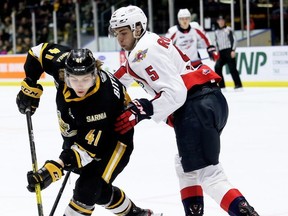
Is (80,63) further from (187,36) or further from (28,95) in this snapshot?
(187,36)

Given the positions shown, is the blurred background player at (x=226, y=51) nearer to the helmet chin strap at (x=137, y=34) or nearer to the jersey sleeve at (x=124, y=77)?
the jersey sleeve at (x=124, y=77)

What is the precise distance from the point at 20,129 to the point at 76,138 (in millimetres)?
4658

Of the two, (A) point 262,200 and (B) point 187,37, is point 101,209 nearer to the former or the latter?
(A) point 262,200

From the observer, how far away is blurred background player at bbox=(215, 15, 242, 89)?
12.1 metres

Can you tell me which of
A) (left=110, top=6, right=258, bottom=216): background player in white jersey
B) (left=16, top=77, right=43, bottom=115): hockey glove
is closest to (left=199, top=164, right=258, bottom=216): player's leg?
(left=110, top=6, right=258, bottom=216): background player in white jersey

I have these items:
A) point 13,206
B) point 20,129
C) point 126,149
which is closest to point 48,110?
point 20,129

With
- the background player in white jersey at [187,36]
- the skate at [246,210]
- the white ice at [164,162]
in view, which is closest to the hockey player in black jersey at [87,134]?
the skate at [246,210]

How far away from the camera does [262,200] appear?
14.3 ft

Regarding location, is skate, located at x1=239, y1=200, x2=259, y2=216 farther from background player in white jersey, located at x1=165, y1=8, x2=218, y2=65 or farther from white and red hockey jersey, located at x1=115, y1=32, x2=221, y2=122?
background player in white jersey, located at x1=165, y1=8, x2=218, y2=65

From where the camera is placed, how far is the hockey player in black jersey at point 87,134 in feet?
10.5

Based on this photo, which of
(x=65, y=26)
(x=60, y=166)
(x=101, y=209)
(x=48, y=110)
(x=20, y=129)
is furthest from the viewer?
(x=65, y=26)

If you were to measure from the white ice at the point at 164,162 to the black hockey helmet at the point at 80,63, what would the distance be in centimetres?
115

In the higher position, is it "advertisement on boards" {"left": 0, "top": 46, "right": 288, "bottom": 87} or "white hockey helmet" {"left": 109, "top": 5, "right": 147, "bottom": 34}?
"white hockey helmet" {"left": 109, "top": 5, "right": 147, "bottom": 34}

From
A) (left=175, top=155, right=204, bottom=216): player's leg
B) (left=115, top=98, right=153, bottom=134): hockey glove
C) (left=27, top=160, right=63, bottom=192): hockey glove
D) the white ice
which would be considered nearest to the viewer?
(left=27, top=160, right=63, bottom=192): hockey glove
